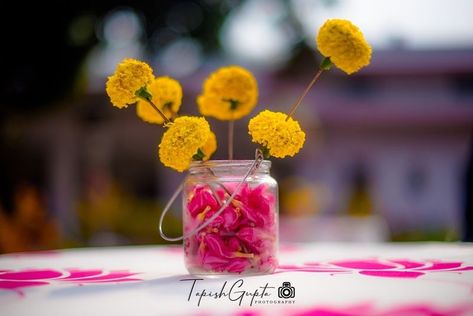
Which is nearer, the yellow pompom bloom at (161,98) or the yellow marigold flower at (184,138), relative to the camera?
the yellow marigold flower at (184,138)

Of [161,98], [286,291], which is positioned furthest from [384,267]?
[161,98]

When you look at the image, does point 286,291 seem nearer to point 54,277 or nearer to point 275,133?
point 275,133

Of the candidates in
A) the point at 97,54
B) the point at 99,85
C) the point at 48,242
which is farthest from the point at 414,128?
the point at 48,242

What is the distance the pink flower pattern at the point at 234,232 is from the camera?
142cm

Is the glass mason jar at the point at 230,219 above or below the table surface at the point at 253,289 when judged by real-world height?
above

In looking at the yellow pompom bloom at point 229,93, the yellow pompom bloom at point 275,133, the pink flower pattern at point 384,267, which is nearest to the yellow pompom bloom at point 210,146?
the yellow pompom bloom at point 229,93

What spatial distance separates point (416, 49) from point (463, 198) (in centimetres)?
1314

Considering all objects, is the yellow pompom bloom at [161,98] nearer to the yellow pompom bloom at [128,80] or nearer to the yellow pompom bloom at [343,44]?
the yellow pompom bloom at [128,80]

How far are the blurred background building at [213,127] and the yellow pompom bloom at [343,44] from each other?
63.2 inches

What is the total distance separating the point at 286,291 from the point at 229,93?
627mm

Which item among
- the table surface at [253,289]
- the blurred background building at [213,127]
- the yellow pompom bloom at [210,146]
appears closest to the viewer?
the table surface at [253,289]

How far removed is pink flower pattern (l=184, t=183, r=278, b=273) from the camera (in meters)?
1.42

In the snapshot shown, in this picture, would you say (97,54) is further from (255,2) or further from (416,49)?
(416,49)

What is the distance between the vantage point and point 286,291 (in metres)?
1.30
